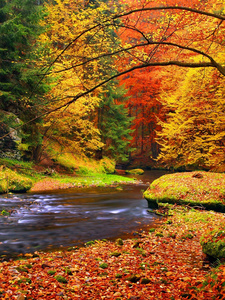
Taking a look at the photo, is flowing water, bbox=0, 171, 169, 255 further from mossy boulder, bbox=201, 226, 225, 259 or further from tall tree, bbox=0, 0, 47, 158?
tall tree, bbox=0, 0, 47, 158

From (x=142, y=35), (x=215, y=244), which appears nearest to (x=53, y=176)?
(x=215, y=244)

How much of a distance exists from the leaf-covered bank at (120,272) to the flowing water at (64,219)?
68 cm

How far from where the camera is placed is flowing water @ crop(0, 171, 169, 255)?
6117 millimetres

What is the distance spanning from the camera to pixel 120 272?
4457 millimetres

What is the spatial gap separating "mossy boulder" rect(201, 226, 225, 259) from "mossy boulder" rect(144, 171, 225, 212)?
372cm

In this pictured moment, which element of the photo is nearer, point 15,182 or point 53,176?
point 15,182

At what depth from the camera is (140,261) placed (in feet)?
16.4

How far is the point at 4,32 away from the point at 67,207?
840cm

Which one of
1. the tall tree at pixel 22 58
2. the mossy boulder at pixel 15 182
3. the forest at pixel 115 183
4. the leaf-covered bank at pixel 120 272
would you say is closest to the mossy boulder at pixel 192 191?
the forest at pixel 115 183

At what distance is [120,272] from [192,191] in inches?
212

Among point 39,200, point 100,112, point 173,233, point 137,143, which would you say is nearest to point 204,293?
point 173,233

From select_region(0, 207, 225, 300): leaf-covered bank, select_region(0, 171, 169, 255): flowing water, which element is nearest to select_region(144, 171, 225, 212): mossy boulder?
select_region(0, 171, 169, 255): flowing water

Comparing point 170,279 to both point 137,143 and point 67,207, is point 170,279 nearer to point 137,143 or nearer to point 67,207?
point 67,207

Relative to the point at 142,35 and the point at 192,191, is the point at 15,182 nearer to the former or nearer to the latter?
the point at 192,191
